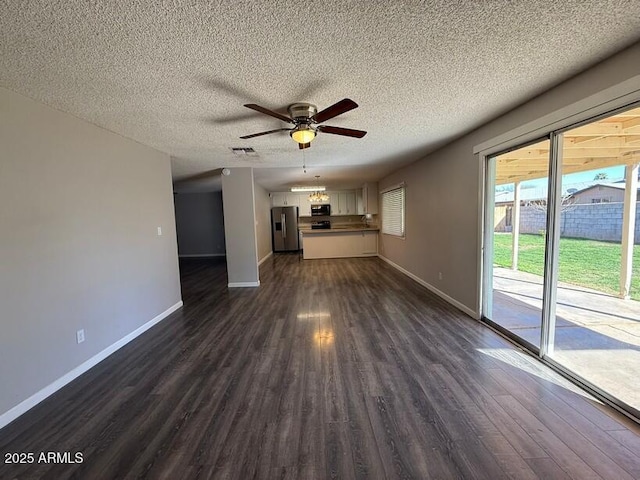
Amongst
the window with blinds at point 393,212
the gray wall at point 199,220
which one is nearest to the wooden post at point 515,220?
the window with blinds at point 393,212

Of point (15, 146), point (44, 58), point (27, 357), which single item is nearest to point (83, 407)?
point (27, 357)

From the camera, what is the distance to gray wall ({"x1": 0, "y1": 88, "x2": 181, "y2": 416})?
1.84 m

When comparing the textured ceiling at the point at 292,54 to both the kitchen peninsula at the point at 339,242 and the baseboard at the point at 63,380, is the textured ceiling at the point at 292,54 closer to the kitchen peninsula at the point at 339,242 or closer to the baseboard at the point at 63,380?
the baseboard at the point at 63,380

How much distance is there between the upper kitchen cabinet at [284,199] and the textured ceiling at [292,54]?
263 inches

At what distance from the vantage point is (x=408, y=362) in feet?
7.70

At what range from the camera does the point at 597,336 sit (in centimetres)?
241

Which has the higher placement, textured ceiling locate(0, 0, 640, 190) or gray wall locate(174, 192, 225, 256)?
textured ceiling locate(0, 0, 640, 190)

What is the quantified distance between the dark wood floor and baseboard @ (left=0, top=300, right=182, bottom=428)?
55 mm

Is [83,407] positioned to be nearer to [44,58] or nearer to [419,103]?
[44,58]

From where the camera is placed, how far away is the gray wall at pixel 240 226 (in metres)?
5.03

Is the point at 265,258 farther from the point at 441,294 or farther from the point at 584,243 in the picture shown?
the point at 584,243

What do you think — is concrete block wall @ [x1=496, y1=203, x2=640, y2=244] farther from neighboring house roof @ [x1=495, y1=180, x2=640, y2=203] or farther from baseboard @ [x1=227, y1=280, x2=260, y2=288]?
baseboard @ [x1=227, y1=280, x2=260, y2=288]

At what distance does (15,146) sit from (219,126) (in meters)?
1.50

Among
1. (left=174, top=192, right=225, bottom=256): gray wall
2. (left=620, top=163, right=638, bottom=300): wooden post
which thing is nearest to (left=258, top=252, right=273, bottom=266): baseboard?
(left=174, top=192, right=225, bottom=256): gray wall
